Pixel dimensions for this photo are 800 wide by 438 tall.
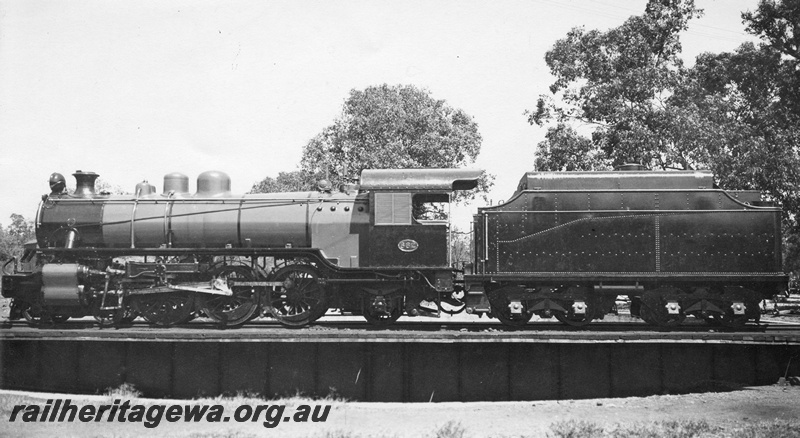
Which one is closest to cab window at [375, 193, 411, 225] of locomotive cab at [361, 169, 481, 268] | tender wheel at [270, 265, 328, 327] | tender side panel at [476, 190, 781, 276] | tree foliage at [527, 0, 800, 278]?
locomotive cab at [361, 169, 481, 268]

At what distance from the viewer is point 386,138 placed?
30203mm

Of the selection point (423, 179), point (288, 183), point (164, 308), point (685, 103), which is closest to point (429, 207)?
point (423, 179)

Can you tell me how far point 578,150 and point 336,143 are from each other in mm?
12945

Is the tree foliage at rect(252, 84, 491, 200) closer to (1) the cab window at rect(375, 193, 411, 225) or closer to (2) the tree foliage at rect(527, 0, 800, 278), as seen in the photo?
(2) the tree foliage at rect(527, 0, 800, 278)

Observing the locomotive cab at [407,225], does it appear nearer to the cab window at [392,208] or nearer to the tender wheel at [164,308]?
the cab window at [392,208]

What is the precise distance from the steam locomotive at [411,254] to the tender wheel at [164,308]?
3 cm

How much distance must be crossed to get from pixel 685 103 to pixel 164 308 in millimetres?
18292

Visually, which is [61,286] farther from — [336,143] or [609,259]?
[336,143]

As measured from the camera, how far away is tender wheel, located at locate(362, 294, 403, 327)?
504 inches

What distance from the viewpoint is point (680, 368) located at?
1273cm

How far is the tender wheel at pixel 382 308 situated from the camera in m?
12.8

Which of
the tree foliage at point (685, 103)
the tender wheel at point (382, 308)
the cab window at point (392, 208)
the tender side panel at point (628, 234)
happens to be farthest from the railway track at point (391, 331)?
the tree foliage at point (685, 103)

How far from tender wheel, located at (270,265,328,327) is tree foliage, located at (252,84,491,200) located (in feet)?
55.0

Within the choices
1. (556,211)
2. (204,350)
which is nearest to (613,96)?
(556,211)
